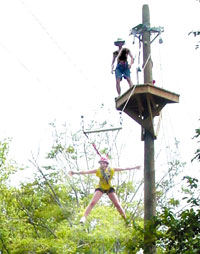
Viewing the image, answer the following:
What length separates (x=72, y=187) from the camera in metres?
13.9

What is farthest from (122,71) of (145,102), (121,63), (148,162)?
(148,162)

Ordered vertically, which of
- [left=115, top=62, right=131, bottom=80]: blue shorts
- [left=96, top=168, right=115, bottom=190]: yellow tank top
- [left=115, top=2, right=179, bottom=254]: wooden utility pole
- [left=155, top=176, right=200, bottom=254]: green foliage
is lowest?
[left=155, top=176, right=200, bottom=254]: green foliage

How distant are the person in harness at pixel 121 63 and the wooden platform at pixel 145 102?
40 cm

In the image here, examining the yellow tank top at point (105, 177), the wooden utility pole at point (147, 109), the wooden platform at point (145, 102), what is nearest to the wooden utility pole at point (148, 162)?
the wooden utility pole at point (147, 109)

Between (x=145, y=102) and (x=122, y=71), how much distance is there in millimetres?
622

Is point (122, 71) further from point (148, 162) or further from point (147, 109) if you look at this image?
point (148, 162)

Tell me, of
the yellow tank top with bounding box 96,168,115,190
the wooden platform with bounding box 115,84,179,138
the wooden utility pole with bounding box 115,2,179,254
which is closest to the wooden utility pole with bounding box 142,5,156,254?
the wooden utility pole with bounding box 115,2,179,254

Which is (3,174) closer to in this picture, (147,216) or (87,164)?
(87,164)

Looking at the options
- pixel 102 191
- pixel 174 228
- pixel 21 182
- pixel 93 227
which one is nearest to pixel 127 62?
pixel 102 191

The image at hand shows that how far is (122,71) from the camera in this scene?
7469mm

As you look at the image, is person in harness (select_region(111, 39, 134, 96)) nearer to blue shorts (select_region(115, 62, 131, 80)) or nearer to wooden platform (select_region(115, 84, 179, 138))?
blue shorts (select_region(115, 62, 131, 80))

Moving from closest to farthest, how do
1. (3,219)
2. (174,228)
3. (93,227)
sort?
(174,228) < (93,227) < (3,219)

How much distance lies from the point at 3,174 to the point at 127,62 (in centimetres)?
1149

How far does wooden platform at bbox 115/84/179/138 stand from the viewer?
6.84 metres
